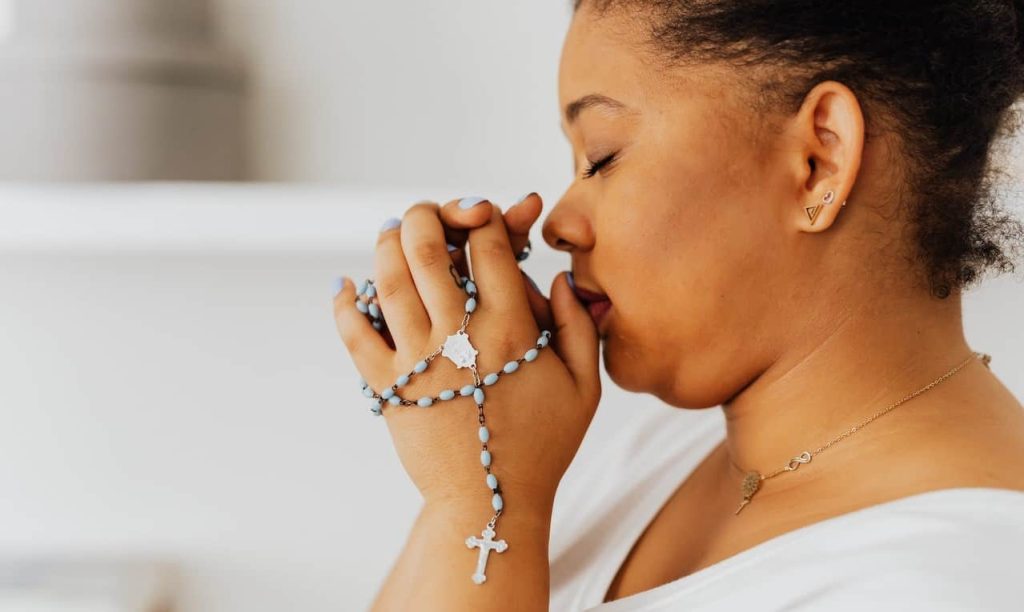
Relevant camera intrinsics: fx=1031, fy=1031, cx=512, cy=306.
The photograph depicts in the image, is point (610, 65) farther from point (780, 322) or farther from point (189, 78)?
point (189, 78)

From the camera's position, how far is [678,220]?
29.1 inches

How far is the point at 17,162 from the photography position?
102 centimetres

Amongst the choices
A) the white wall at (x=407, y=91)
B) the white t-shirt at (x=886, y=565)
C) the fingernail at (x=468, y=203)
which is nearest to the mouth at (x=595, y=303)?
the fingernail at (x=468, y=203)

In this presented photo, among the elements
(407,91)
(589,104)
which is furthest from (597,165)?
(407,91)

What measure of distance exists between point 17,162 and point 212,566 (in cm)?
61

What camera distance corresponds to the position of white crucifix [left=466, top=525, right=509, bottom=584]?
0.73 m

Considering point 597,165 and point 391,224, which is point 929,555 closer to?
point 597,165

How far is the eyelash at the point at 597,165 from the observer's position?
77 cm

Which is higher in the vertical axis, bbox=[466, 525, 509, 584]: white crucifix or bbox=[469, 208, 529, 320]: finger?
bbox=[469, 208, 529, 320]: finger

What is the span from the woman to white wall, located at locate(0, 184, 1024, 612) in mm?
493

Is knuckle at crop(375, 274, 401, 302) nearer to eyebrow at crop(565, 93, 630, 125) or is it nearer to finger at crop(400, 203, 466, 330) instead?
finger at crop(400, 203, 466, 330)

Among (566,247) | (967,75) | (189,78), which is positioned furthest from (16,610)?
(967,75)

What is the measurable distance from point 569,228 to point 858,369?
24 centimetres

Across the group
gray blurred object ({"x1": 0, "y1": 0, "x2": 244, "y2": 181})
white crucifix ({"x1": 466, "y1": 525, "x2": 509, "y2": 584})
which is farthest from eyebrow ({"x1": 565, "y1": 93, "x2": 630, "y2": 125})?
gray blurred object ({"x1": 0, "y1": 0, "x2": 244, "y2": 181})
